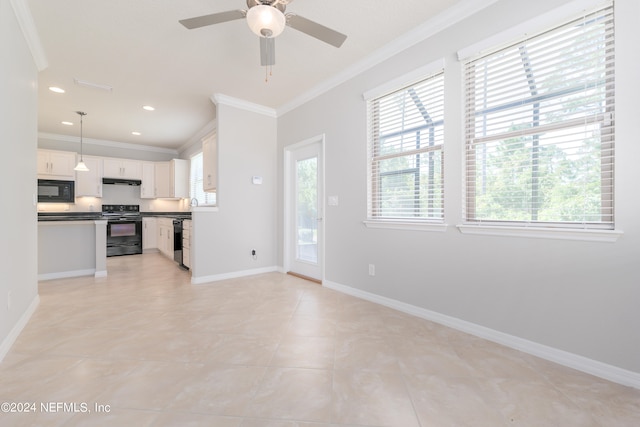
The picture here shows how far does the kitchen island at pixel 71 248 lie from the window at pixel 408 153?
14.0ft

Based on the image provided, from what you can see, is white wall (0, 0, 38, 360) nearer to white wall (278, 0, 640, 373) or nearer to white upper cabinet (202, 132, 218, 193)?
white upper cabinet (202, 132, 218, 193)

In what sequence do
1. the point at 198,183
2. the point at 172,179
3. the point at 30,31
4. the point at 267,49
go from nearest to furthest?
the point at 267,49 → the point at 30,31 → the point at 198,183 → the point at 172,179

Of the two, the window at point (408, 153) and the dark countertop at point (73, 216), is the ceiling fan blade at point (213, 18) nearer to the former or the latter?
the window at point (408, 153)

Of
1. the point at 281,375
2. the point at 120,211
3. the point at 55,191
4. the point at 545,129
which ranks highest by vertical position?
the point at 545,129

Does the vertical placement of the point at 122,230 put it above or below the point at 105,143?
below

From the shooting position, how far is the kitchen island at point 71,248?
3.97 meters

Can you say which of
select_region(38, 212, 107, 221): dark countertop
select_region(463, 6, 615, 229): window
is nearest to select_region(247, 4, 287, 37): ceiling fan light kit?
select_region(463, 6, 615, 229): window

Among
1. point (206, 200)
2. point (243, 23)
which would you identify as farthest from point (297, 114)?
point (206, 200)

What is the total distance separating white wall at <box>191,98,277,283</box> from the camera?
154 inches

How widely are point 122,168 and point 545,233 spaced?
7.94m

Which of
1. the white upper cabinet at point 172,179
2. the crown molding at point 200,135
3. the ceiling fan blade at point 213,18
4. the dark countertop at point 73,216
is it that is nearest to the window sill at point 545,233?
the ceiling fan blade at point 213,18

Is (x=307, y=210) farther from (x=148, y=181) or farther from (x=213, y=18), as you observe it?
(x=148, y=181)

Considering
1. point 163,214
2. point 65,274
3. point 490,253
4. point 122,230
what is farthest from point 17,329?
point 163,214

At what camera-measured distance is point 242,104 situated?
4152 mm
